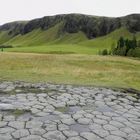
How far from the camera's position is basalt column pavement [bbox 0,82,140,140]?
911 cm

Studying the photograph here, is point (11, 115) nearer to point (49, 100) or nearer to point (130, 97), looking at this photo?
point (49, 100)

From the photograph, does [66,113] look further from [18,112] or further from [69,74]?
[69,74]

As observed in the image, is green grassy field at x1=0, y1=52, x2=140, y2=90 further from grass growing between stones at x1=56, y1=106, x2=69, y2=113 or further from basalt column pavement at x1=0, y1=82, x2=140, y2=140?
grass growing between stones at x1=56, y1=106, x2=69, y2=113

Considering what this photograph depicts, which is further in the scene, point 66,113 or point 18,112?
point 66,113

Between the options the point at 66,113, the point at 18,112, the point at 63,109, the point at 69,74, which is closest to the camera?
the point at 18,112

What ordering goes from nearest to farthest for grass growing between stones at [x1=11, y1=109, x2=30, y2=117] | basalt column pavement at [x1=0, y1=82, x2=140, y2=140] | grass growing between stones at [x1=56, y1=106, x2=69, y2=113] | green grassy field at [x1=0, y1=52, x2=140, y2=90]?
basalt column pavement at [x1=0, y1=82, x2=140, y2=140] → grass growing between stones at [x1=11, y1=109, x2=30, y2=117] → grass growing between stones at [x1=56, y1=106, x2=69, y2=113] → green grassy field at [x1=0, y1=52, x2=140, y2=90]

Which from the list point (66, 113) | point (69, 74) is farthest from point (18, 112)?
point (69, 74)

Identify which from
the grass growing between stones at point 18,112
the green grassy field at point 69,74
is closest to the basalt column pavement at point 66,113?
the grass growing between stones at point 18,112

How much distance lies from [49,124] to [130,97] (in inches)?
259

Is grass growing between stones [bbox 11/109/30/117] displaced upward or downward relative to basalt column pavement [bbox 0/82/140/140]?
upward

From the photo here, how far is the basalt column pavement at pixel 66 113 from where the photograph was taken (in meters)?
9.11

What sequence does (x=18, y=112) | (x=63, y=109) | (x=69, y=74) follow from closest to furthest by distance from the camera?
(x=18, y=112), (x=63, y=109), (x=69, y=74)

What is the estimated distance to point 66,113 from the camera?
1132 cm


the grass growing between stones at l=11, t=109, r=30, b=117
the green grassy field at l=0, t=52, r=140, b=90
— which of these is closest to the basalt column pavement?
the grass growing between stones at l=11, t=109, r=30, b=117
